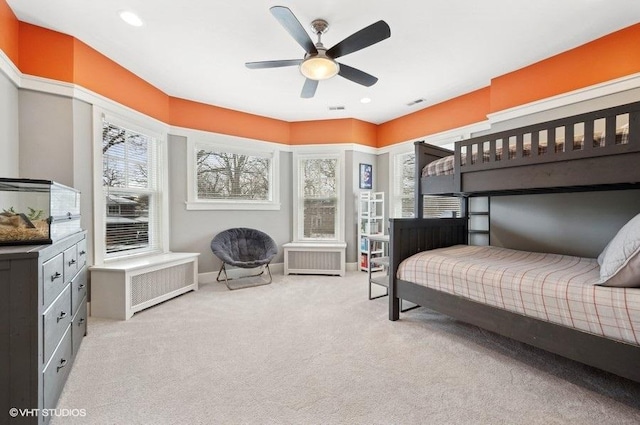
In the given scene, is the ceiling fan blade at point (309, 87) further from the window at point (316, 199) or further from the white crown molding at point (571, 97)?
the white crown molding at point (571, 97)

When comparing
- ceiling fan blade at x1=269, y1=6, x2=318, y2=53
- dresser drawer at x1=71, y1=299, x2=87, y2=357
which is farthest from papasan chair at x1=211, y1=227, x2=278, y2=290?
ceiling fan blade at x1=269, y1=6, x2=318, y2=53

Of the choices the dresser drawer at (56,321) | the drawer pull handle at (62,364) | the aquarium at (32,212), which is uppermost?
the aquarium at (32,212)

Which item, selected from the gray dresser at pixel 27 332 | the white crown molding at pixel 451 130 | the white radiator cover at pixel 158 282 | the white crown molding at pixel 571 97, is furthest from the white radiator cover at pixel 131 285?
the white crown molding at pixel 571 97

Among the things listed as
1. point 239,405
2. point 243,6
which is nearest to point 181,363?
point 239,405

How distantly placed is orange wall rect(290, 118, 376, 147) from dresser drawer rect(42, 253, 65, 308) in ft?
12.0

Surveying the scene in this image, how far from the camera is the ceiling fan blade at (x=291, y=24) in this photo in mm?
1697

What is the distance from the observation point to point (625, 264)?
4.43 ft

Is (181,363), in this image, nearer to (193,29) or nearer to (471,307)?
(471,307)

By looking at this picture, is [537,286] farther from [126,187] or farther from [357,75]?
[126,187]

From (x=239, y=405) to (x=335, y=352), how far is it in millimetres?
765

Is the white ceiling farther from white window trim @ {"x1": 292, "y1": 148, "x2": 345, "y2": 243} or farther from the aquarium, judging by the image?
the aquarium

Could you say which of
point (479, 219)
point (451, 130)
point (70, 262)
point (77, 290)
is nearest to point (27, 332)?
point (70, 262)

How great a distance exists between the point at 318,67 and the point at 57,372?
2.64 metres

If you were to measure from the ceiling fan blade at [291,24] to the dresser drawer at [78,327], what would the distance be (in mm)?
2430
